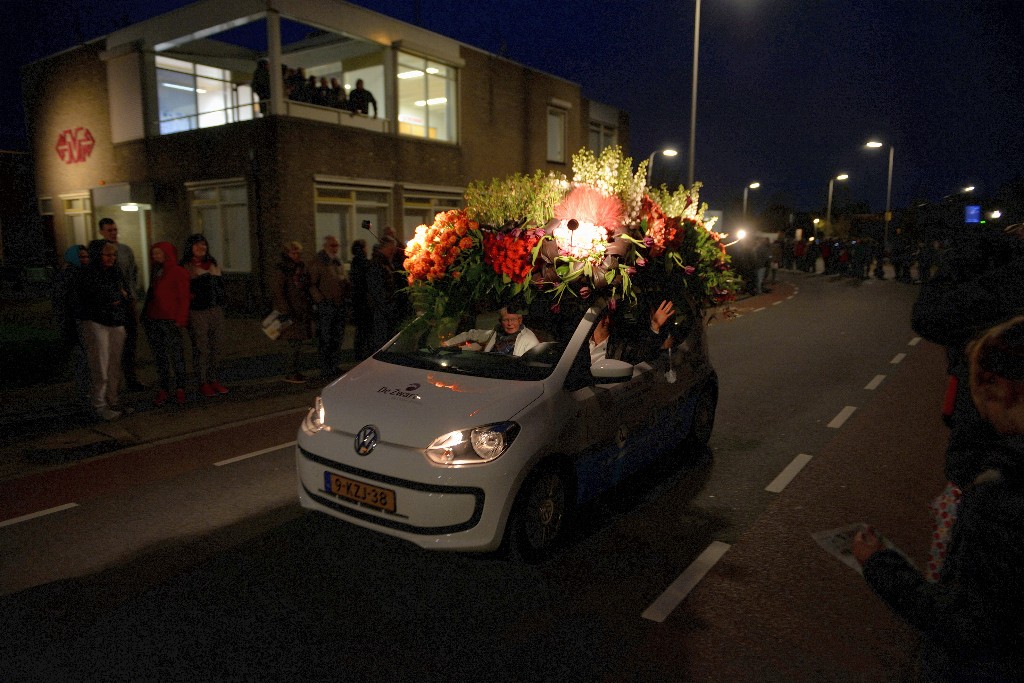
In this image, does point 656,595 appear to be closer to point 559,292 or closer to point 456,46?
point 559,292

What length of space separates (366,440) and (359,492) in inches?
11.6

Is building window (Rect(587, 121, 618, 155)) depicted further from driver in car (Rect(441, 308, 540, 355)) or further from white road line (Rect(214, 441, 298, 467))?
driver in car (Rect(441, 308, 540, 355))

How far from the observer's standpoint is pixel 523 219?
518 centimetres

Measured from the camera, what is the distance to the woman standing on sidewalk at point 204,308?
859 cm

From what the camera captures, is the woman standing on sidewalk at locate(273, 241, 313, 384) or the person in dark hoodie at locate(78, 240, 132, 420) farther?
the woman standing on sidewalk at locate(273, 241, 313, 384)

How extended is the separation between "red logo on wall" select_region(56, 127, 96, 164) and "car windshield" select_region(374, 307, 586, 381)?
2074 cm

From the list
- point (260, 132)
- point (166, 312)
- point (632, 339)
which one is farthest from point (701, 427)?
point (260, 132)

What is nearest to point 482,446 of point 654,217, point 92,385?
point 654,217

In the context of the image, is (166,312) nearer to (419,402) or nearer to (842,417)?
(419,402)

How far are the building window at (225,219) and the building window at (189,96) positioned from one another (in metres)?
2.21

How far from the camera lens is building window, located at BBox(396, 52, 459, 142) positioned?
2017 cm

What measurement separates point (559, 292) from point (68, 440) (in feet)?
17.5

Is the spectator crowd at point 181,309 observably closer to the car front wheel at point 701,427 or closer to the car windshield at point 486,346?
the car windshield at point 486,346

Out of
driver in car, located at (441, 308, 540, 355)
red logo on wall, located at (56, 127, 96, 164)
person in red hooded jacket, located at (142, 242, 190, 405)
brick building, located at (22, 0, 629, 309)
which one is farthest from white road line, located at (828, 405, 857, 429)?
red logo on wall, located at (56, 127, 96, 164)
